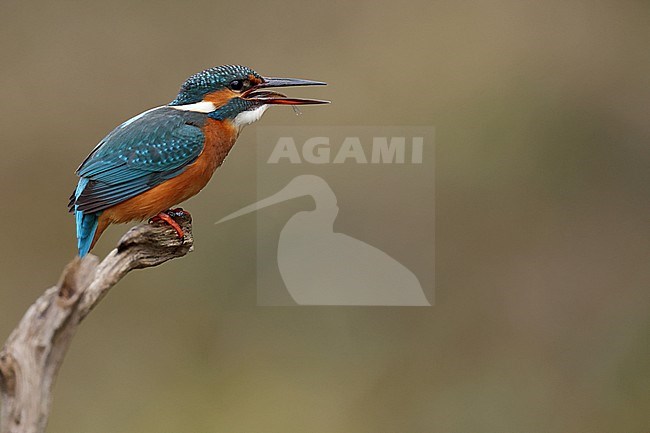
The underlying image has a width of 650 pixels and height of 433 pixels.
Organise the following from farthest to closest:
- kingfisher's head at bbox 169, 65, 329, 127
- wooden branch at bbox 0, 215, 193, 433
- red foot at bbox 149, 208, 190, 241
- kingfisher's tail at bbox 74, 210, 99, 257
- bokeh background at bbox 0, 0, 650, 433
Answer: bokeh background at bbox 0, 0, 650, 433
kingfisher's head at bbox 169, 65, 329, 127
red foot at bbox 149, 208, 190, 241
kingfisher's tail at bbox 74, 210, 99, 257
wooden branch at bbox 0, 215, 193, 433

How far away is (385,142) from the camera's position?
4.06 m

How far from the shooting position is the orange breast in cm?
210

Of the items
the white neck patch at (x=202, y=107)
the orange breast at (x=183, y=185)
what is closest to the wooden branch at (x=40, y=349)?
the orange breast at (x=183, y=185)

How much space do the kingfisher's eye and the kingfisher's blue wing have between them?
10 cm

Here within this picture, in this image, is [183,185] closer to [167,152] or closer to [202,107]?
[167,152]

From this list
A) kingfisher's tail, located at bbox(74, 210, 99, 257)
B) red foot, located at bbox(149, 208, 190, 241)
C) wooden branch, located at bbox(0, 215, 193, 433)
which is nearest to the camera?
wooden branch, located at bbox(0, 215, 193, 433)

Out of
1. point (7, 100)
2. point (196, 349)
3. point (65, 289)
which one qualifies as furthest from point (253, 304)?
point (65, 289)

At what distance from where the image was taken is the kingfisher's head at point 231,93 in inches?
87.3

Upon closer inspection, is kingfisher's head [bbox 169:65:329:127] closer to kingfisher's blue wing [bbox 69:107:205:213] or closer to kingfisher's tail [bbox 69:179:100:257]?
kingfisher's blue wing [bbox 69:107:205:213]

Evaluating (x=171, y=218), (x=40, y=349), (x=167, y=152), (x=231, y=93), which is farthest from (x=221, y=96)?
(x=40, y=349)

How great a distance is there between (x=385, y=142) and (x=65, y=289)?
2668 millimetres

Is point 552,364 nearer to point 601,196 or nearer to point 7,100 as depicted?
point 601,196

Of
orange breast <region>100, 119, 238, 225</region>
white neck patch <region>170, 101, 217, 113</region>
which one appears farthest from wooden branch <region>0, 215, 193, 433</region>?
white neck patch <region>170, 101, 217, 113</region>

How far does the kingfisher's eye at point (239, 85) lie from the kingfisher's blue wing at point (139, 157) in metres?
0.10
